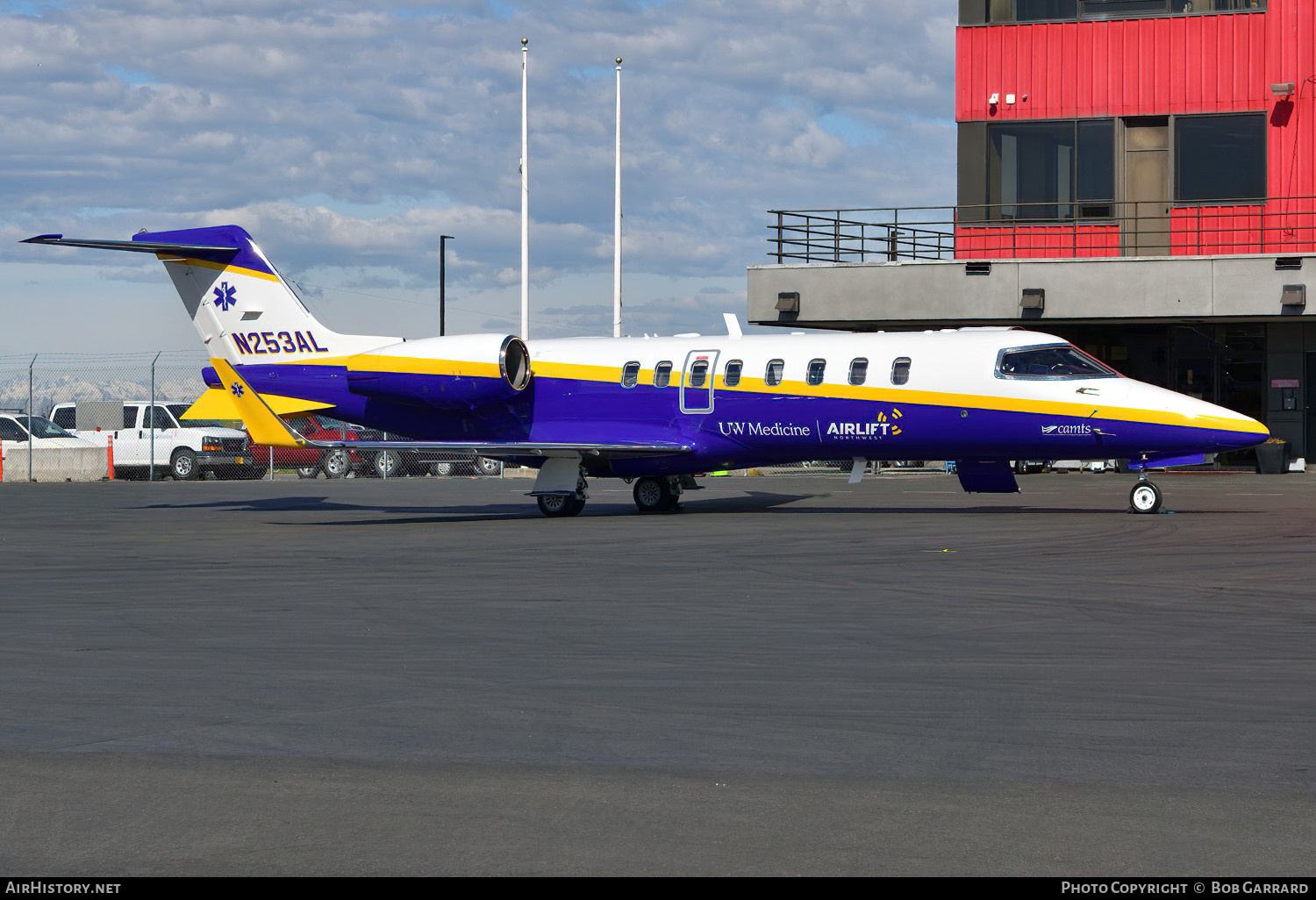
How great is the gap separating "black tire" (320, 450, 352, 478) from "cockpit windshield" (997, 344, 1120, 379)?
82.1 ft

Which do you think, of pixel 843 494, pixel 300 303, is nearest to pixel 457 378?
pixel 300 303

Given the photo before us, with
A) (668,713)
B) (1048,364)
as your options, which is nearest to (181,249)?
(1048,364)

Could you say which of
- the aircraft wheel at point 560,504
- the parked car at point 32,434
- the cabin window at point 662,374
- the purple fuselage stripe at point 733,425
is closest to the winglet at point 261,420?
the purple fuselage stripe at point 733,425

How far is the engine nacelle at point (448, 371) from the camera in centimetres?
2441

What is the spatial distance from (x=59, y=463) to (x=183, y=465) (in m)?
3.44

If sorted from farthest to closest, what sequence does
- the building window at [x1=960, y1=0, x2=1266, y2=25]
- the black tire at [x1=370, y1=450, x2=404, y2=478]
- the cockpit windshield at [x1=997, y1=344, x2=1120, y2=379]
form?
the black tire at [x1=370, y1=450, x2=404, y2=478], the building window at [x1=960, y1=0, x2=1266, y2=25], the cockpit windshield at [x1=997, y1=344, x2=1120, y2=379]

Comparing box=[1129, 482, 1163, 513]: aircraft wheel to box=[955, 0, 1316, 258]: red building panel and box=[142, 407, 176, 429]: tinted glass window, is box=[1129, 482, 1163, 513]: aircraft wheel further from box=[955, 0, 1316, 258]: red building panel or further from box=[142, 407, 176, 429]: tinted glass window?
box=[142, 407, 176, 429]: tinted glass window

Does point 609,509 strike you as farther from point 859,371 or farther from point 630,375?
point 859,371

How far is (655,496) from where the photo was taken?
2503 cm

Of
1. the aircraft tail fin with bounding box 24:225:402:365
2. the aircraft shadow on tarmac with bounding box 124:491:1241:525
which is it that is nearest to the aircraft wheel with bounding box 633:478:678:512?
the aircraft shadow on tarmac with bounding box 124:491:1241:525

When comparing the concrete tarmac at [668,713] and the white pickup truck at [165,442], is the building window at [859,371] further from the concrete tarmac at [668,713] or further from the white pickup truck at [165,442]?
the white pickup truck at [165,442]

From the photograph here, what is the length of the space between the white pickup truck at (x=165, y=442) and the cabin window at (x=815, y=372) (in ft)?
70.4

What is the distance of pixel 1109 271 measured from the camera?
33.9 m

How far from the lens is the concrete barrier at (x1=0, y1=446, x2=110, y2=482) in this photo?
39000mm
